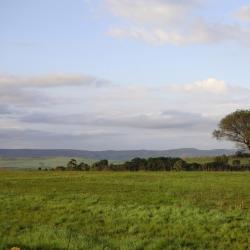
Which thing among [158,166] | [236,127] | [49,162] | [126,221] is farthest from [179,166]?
[49,162]

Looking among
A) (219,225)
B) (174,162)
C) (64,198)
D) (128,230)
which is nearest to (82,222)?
(128,230)

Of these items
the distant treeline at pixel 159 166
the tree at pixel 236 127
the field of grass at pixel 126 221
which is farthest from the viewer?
the tree at pixel 236 127

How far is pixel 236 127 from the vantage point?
91.4m

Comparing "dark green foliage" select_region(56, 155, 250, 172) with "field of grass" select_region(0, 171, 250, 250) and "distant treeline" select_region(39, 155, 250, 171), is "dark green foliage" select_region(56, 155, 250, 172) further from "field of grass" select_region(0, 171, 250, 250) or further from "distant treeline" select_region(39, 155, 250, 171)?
"field of grass" select_region(0, 171, 250, 250)

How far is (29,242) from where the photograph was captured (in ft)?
51.9

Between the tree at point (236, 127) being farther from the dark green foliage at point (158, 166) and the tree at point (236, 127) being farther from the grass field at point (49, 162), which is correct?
the dark green foliage at point (158, 166)

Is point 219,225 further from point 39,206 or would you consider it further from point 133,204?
point 39,206

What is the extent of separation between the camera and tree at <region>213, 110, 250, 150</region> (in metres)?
90.4

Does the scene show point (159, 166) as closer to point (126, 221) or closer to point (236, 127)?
point (236, 127)

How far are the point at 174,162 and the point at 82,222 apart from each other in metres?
60.4

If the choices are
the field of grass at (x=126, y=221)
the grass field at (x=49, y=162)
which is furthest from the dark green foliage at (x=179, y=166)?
the field of grass at (x=126, y=221)

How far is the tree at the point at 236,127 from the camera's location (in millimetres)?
90438

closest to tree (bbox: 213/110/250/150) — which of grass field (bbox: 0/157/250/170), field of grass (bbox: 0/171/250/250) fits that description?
grass field (bbox: 0/157/250/170)

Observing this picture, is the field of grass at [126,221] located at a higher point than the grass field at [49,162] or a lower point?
lower
